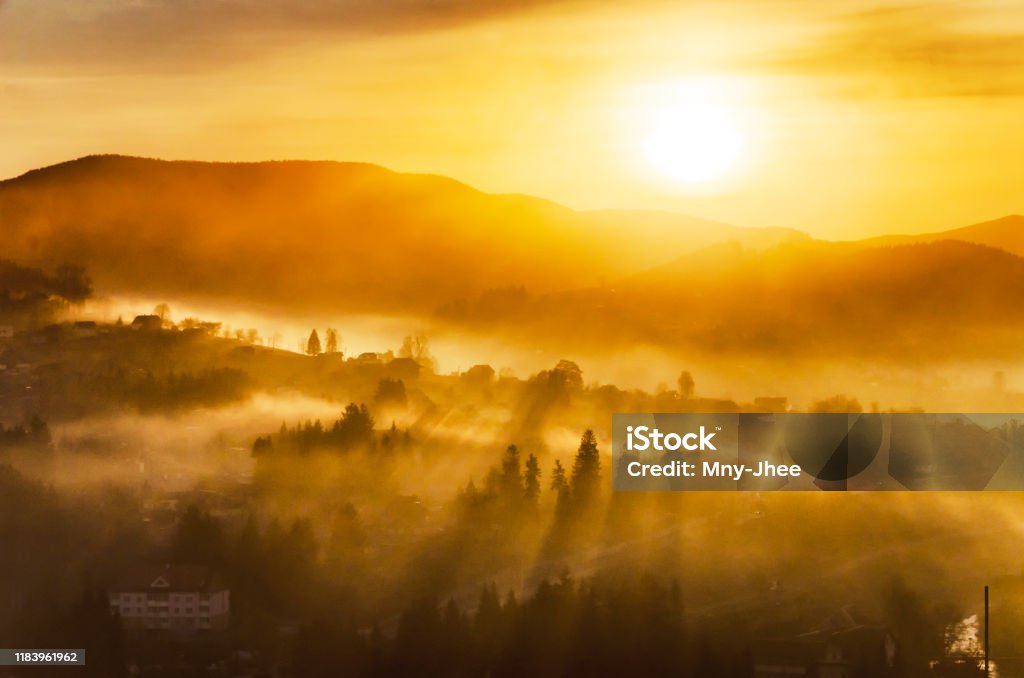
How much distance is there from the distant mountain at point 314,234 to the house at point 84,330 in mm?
180

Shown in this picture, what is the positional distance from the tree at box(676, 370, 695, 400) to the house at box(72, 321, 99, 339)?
9.77 ft

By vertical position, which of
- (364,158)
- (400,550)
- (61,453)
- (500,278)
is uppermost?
(364,158)

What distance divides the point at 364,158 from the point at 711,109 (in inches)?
68.9

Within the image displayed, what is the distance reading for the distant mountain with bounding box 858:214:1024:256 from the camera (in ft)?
25.4

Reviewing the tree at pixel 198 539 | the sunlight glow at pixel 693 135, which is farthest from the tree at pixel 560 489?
the tree at pixel 198 539

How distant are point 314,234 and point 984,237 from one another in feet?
11.1

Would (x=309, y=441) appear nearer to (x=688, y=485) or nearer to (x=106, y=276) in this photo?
(x=106, y=276)

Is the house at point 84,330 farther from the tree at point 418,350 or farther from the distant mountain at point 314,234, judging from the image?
the tree at point 418,350

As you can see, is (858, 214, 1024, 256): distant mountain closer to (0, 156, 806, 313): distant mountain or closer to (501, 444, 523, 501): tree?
(0, 156, 806, 313): distant mountain

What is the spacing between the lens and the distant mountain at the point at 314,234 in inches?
312

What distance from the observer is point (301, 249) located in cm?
812

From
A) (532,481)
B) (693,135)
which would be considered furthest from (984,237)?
(532,481)

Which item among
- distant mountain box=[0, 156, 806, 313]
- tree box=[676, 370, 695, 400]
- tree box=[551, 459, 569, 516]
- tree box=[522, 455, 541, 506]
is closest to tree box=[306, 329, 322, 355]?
distant mountain box=[0, 156, 806, 313]

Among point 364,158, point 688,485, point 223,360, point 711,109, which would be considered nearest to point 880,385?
point 688,485
